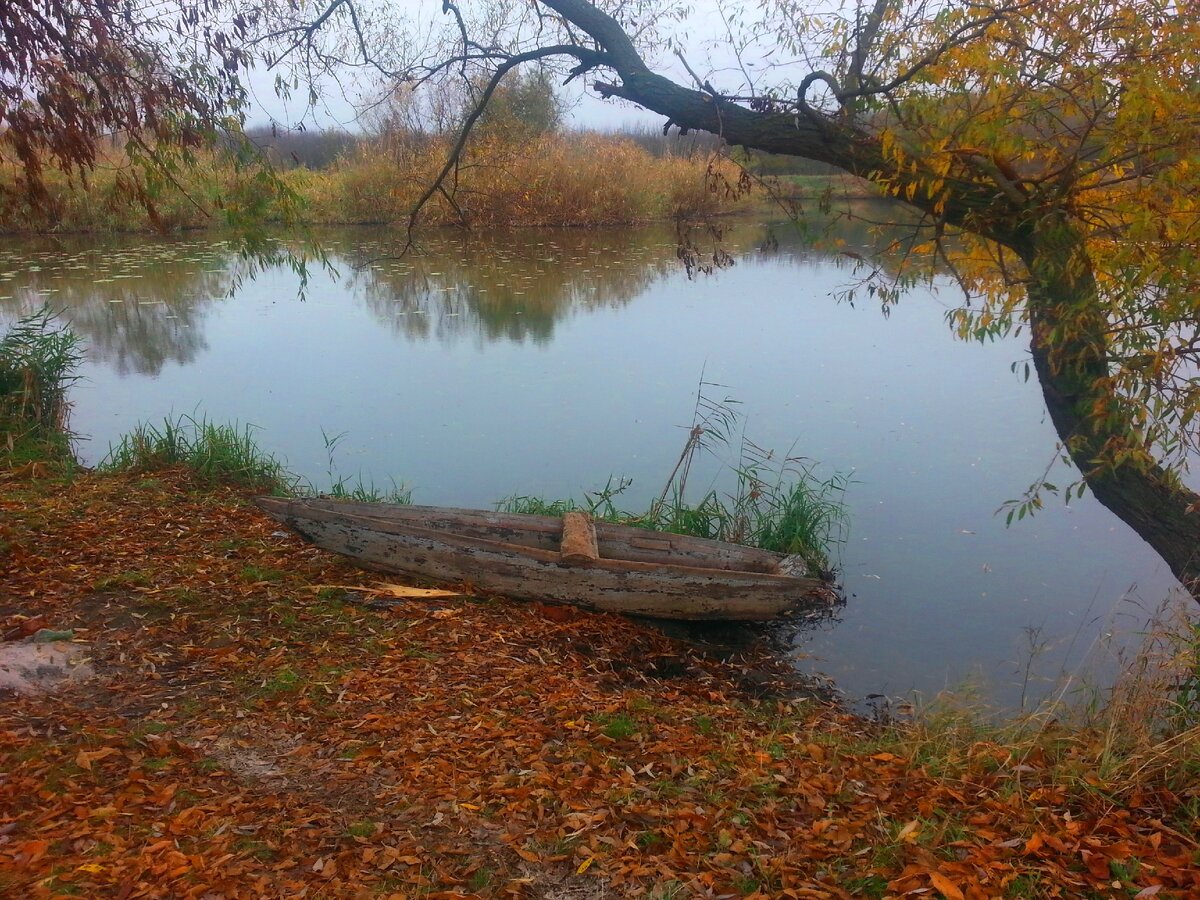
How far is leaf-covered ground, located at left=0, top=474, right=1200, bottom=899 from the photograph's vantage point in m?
2.71

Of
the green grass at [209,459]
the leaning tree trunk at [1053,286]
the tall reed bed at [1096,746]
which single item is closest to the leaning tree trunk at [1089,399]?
the leaning tree trunk at [1053,286]

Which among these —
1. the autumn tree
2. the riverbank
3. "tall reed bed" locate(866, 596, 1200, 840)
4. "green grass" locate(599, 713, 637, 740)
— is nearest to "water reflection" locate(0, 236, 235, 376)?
the riverbank

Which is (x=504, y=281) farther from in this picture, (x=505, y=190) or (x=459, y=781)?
(x=459, y=781)

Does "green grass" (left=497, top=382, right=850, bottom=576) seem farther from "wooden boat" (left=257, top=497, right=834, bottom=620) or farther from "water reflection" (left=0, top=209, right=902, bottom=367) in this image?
"water reflection" (left=0, top=209, right=902, bottom=367)

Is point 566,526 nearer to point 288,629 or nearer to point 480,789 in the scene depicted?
point 288,629

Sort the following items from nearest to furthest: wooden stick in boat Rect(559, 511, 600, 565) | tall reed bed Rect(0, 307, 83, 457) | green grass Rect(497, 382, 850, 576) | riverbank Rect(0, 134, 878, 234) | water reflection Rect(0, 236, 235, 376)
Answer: wooden stick in boat Rect(559, 511, 600, 565)
green grass Rect(497, 382, 850, 576)
tall reed bed Rect(0, 307, 83, 457)
water reflection Rect(0, 236, 235, 376)
riverbank Rect(0, 134, 878, 234)

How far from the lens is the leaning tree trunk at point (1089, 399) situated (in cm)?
425

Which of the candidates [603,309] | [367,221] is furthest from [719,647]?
[367,221]

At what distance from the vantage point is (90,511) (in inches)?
252

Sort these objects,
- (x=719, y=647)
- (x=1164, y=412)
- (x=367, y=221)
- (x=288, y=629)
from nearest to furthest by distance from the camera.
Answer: (x=1164, y=412) → (x=288, y=629) → (x=719, y=647) → (x=367, y=221)

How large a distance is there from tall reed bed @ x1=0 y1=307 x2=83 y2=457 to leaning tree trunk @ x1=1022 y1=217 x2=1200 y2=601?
7.42 m

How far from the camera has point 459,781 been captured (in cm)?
339

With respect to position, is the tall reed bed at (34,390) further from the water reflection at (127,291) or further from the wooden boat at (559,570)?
the wooden boat at (559,570)

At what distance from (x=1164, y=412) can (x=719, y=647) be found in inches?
107
